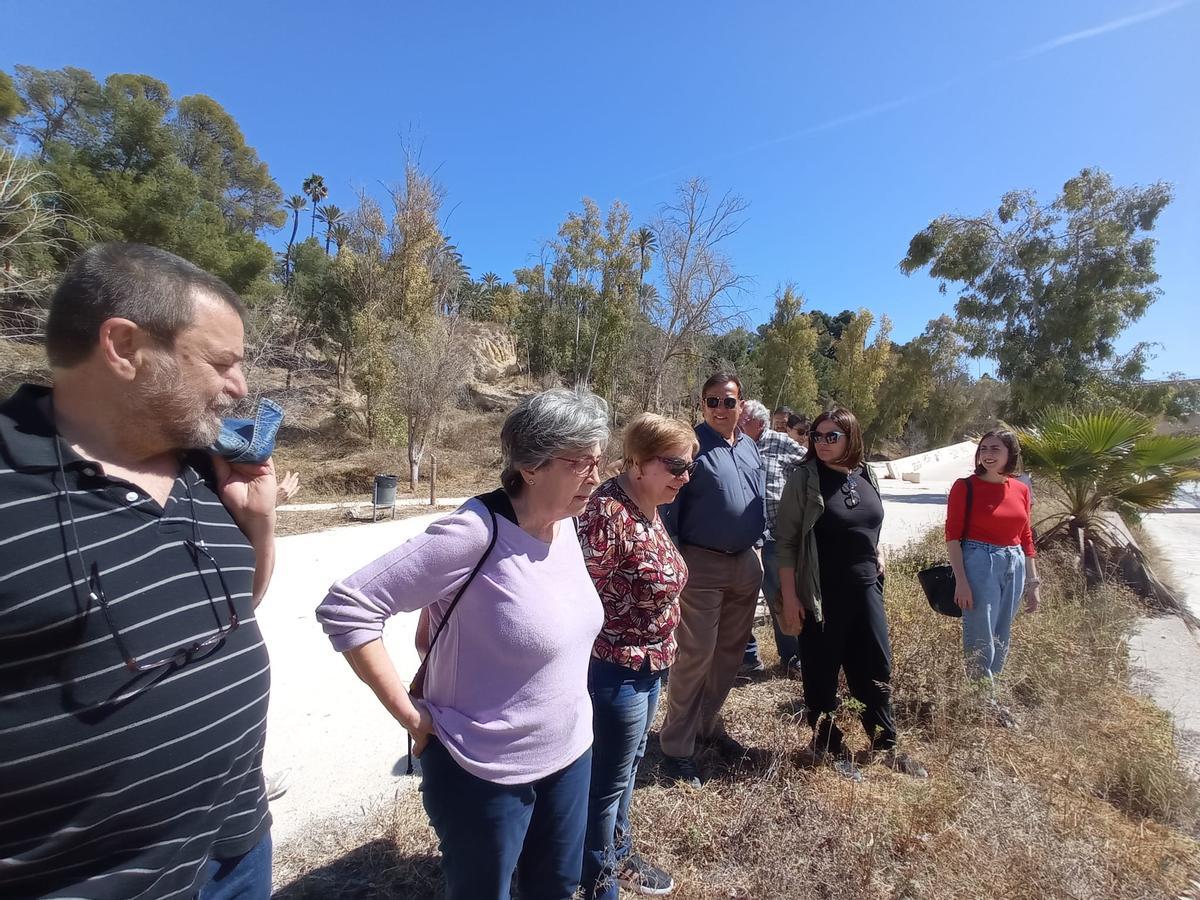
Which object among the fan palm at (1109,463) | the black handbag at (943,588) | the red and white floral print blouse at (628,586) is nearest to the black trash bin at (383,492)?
the black handbag at (943,588)

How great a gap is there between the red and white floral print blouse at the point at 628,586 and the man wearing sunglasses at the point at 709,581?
2.49 ft

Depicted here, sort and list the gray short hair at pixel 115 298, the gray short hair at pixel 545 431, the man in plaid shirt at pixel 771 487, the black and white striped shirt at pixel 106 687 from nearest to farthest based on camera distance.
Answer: the black and white striped shirt at pixel 106 687, the gray short hair at pixel 115 298, the gray short hair at pixel 545 431, the man in plaid shirt at pixel 771 487

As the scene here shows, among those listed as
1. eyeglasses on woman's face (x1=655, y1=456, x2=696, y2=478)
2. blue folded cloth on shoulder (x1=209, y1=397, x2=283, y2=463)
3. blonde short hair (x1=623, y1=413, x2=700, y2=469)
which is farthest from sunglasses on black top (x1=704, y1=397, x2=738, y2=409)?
blue folded cloth on shoulder (x1=209, y1=397, x2=283, y2=463)

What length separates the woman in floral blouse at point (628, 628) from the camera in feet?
6.39

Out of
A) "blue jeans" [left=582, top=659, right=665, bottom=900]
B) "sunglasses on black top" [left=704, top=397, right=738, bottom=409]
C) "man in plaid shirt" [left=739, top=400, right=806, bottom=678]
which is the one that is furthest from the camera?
"man in plaid shirt" [left=739, top=400, right=806, bottom=678]

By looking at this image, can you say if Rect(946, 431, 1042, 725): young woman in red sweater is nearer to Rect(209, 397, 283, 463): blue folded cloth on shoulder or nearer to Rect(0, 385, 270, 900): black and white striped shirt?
Rect(209, 397, 283, 463): blue folded cloth on shoulder

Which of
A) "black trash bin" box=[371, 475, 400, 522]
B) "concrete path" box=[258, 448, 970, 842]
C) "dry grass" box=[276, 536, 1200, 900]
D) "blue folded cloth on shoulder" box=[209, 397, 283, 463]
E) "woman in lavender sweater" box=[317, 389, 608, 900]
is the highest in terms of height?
"blue folded cloth on shoulder" box=[209, 397, 283, 463]

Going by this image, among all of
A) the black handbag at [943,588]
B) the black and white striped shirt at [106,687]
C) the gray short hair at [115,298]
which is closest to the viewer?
the black and white striped shirt at [106,687]

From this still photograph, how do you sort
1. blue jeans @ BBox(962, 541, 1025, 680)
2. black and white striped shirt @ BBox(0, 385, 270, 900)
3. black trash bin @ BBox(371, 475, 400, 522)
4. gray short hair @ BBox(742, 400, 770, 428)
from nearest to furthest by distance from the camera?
black and white striped shirt @ BBox(0, 385, 270, 900) → blue jeans @ BBox(962, 541, 1025, 680) → gray short hair @ BBox(742, 400, 770, 428) → black trash bin @ BBox(371, 475, 400, 522)

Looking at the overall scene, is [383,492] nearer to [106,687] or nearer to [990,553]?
[990,553]

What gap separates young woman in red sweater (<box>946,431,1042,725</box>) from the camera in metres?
3.32

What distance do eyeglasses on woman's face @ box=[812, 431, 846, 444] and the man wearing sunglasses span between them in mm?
374

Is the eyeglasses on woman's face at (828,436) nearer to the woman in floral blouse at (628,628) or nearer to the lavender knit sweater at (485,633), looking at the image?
Answer: the woman in floral blouse at (628,628)

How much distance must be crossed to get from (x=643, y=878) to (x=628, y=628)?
37.8 inches
